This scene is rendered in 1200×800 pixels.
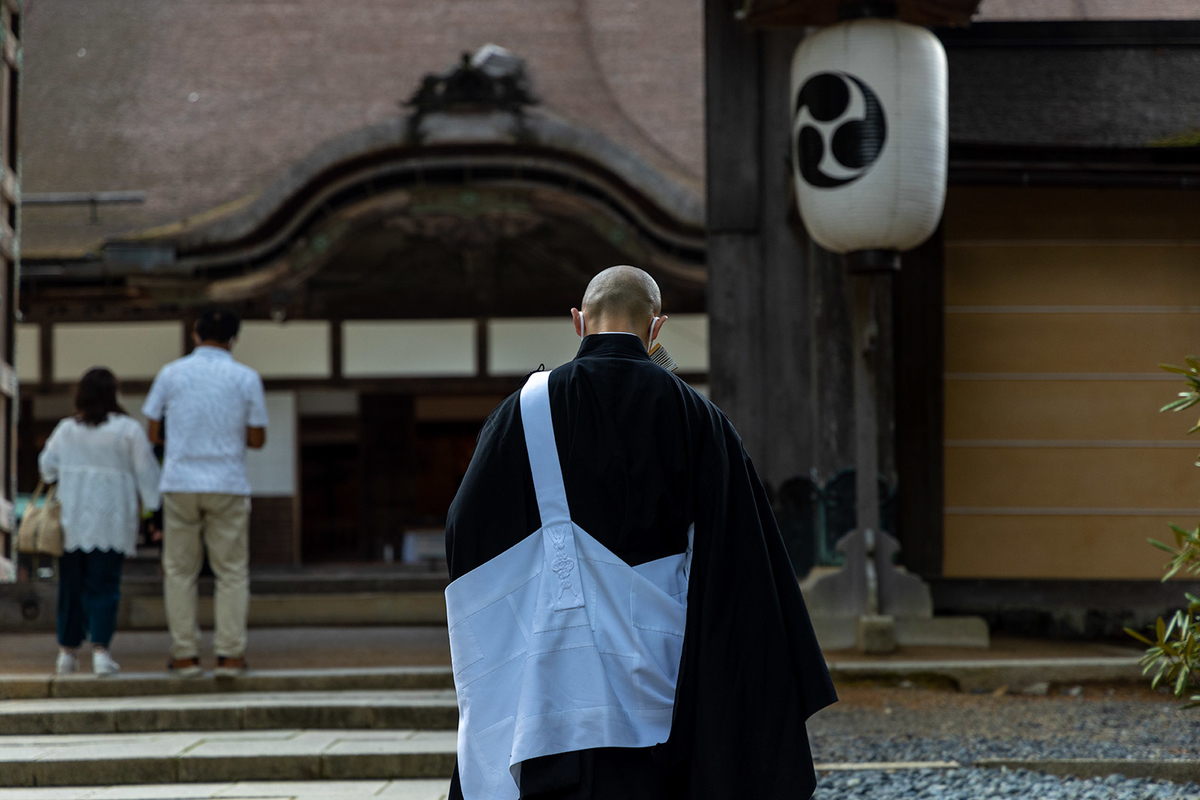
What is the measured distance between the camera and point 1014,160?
7.07 meters

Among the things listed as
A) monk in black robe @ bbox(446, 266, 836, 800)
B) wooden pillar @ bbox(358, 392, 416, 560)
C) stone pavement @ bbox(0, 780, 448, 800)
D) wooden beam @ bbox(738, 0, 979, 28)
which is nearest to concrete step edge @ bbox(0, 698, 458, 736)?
stone pavement @ bbox(0, 780, 448, 800)

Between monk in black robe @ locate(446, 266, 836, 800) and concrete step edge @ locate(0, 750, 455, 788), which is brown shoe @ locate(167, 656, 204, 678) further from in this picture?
monk in black robe @ locate(446, 266, 836, 800)

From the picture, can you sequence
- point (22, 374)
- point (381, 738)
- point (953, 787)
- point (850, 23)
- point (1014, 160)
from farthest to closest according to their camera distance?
1. point (22, 374)
2. point (1014, 160)
3. point (850, 23)
4. point (381, 738)
5. point (953, 787)

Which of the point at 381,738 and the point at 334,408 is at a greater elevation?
the point at 334,408

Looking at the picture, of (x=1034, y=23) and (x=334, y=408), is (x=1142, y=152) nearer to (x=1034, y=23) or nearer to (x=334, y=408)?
(x=1034, y=23)

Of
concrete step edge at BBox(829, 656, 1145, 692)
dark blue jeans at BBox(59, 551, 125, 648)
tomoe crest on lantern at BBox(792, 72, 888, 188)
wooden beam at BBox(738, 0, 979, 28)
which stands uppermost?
wooden beam at BBox(738, 0, 979, 28)

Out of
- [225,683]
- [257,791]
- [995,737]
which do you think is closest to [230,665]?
[225,683]

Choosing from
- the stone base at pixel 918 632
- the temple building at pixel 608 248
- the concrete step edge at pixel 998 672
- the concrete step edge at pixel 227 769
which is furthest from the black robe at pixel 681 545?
the temple building at pixel 608 248

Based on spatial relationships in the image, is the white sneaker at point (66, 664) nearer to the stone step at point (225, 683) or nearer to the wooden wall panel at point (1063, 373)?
the stone step at point (225, 683)

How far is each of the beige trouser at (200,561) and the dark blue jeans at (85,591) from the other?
1.52ft

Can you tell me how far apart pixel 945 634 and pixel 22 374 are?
10.0 meters

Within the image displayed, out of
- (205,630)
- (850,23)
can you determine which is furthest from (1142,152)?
(205,630)

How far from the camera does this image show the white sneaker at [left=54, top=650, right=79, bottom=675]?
5.62 meters

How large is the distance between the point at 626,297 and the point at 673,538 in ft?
1.77
